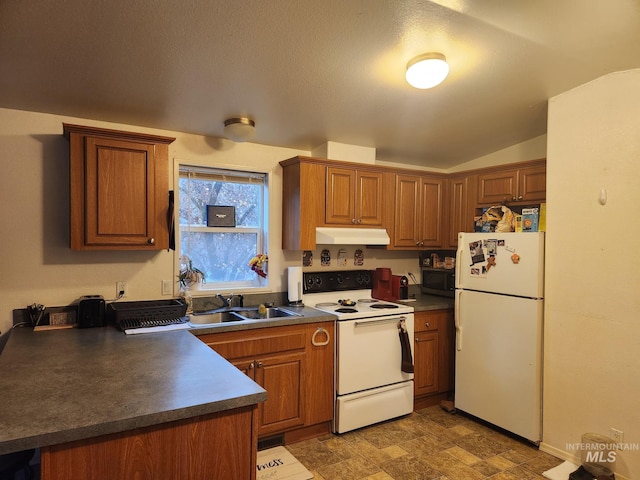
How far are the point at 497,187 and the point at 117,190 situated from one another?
9.71 feet

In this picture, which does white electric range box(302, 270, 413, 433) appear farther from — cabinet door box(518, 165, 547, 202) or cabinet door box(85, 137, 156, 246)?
cabinet door box(85, 137, 156, 246)

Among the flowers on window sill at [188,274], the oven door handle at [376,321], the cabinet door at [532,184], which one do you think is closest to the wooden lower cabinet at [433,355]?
the oven door handle at [376,321]

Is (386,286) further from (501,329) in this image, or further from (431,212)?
(501,329)

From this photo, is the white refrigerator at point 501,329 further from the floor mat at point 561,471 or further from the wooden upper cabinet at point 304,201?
the wooden upper cabinet at point 304,201

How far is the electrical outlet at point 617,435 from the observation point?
7.71 ft

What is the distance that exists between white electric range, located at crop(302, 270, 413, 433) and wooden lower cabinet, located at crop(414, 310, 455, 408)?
15 centimetres

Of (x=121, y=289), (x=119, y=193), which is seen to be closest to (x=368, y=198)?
(x=119, y=193)

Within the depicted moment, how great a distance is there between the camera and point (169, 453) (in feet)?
4.29

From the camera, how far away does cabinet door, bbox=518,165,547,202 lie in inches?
123

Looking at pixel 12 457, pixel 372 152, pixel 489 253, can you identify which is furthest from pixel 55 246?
pixel 489 253

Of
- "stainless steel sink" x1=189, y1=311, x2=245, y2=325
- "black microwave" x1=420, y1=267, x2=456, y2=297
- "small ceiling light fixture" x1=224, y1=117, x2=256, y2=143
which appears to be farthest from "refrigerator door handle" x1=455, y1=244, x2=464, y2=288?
"small ceiling light fixture" x1=224, y1=117, x2=256, y2=143

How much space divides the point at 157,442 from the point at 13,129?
2215 mm

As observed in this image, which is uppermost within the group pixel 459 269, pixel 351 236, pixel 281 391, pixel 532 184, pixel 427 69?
pixel 427 69

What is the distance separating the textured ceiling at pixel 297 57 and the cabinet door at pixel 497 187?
51 cm
